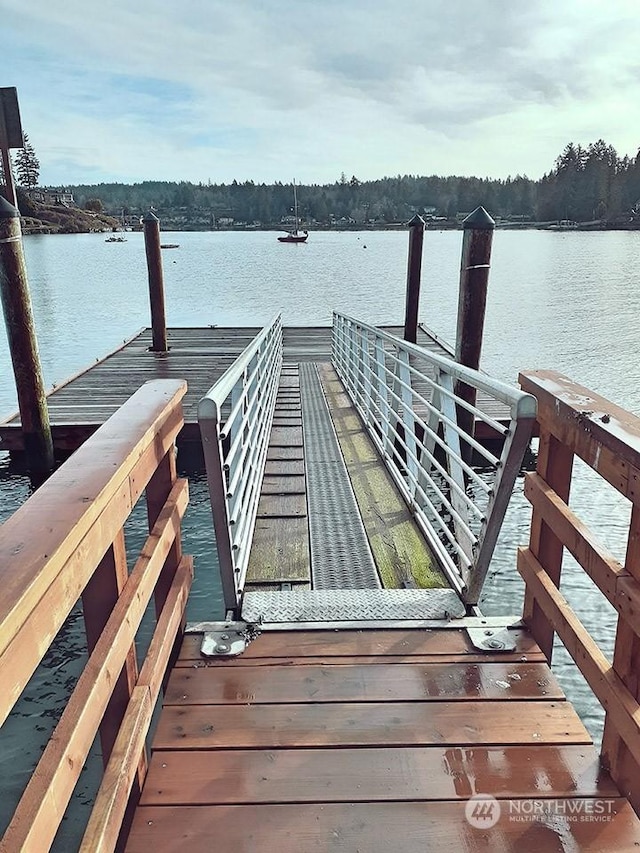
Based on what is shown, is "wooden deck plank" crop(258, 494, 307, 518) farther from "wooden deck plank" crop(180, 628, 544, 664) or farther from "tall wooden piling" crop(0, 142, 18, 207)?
"tall wooden piling" crop(0, 142, 18, 207)

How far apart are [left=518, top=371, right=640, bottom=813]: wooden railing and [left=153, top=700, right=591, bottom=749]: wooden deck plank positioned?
212 mm

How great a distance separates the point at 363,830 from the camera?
1.73 metres

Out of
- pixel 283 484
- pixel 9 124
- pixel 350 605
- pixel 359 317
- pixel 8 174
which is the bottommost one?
pixel 359 317

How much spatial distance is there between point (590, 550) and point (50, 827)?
158 cm

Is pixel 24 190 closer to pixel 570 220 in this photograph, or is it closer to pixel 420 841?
pixel 570 220

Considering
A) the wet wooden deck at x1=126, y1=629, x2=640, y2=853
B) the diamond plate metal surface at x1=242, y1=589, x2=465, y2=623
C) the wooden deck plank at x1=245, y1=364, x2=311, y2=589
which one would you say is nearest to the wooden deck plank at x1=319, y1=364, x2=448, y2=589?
the diamond plate metal surface at x1=242, y1=589, x2=465, y2=623

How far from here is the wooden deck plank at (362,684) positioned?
2248mm

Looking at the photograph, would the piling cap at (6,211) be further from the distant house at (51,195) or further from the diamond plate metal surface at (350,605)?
the distant house at (51,195)

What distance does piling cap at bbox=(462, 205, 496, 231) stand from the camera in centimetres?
672

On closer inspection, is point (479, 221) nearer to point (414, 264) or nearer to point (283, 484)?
point (283, 484)

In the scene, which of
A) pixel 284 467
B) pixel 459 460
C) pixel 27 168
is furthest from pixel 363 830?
pixel 27 168

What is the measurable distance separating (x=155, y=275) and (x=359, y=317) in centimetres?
1417

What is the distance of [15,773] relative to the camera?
12.0ft

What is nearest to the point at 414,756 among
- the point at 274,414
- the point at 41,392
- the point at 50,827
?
the point at 50,827
